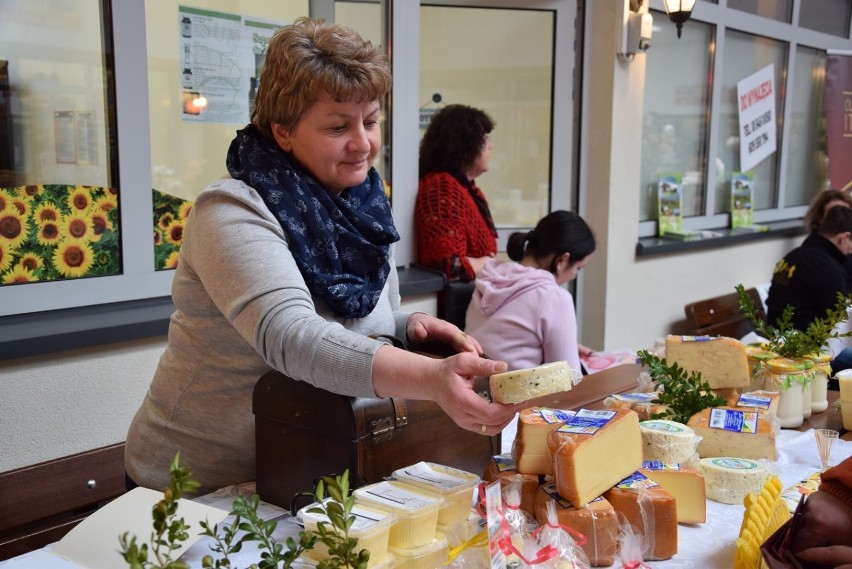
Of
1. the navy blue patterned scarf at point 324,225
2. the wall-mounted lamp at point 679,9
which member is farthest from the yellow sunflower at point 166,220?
the wall-mounted lamp at point 679,9

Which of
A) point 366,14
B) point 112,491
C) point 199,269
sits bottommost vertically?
point 112,491

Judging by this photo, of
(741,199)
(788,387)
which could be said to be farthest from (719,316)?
(788,387)

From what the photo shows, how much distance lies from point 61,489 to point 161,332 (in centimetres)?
59

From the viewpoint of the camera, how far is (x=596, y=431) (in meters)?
1.37

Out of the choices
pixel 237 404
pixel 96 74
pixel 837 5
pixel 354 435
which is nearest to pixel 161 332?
pixel 96 74

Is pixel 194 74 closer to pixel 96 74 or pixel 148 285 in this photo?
pixel 96 74

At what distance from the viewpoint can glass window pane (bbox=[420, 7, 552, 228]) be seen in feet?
16.0

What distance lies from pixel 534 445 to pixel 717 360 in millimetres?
854

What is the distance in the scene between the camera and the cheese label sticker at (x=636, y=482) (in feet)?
4.62

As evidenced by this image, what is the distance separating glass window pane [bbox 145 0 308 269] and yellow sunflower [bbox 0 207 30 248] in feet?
1.58

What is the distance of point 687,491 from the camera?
1494 mm

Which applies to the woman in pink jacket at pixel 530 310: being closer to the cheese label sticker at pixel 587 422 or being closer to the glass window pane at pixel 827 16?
the cheese label sticker at pixel 587 422

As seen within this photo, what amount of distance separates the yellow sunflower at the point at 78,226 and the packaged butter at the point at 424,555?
2.00 meters

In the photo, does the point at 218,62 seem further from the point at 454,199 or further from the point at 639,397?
the point at 639,397
